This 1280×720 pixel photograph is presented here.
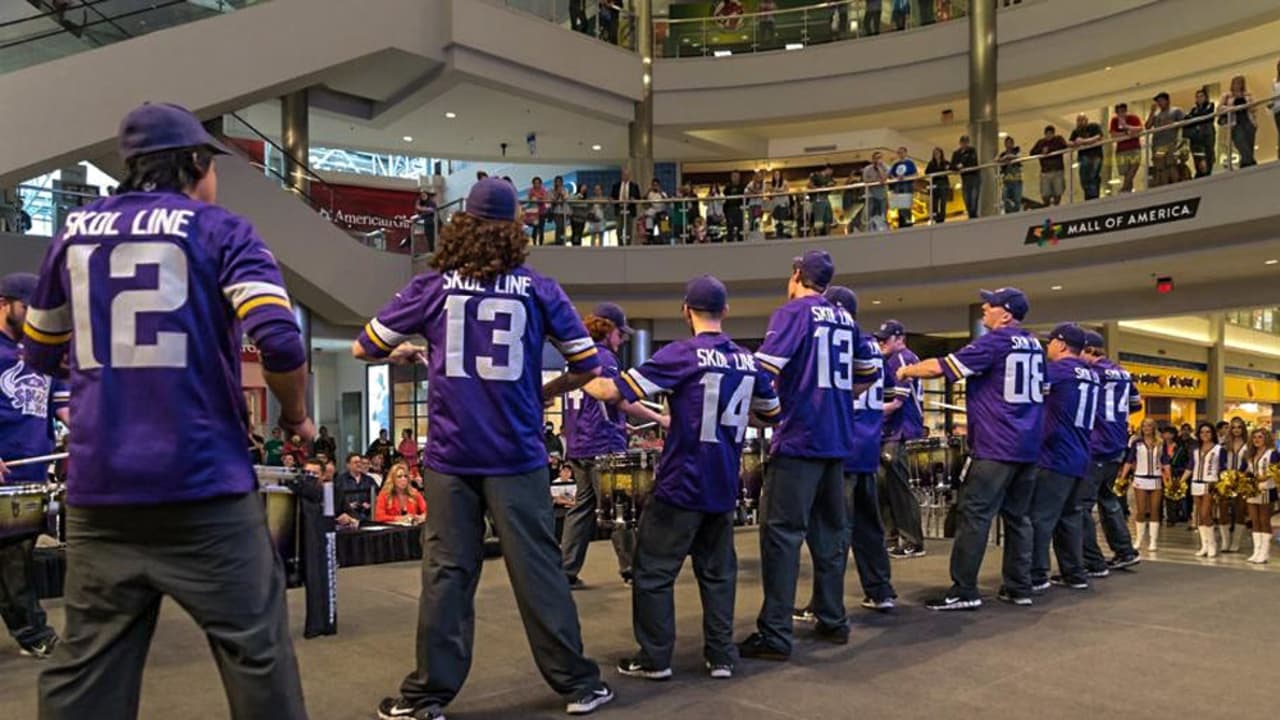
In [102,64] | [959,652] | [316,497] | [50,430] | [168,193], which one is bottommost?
[959,652]

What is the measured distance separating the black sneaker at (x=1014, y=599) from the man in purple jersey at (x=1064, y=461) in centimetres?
51

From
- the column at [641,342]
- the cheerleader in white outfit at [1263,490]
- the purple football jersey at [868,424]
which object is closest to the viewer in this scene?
the purple football jersey at [868,424]

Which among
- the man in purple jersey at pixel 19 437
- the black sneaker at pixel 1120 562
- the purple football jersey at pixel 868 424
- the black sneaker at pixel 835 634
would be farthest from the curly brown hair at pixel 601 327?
the black sneaker at pixel 1120 562

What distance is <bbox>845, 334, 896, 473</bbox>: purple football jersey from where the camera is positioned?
572cm

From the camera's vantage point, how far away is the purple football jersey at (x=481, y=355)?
3.92m

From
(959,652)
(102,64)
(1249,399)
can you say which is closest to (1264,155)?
(959,652)

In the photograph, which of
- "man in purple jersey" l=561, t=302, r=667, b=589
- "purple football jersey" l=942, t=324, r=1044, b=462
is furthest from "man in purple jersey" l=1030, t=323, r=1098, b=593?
"man in purple jersey" l=561, t=302, r=667, b=589

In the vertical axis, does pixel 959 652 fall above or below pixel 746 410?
below

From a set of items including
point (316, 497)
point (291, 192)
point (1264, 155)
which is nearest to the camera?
point (316, 497)

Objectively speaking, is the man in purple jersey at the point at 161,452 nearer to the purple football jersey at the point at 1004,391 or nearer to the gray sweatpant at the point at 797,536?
the gray sweatpant at the point at 797,536

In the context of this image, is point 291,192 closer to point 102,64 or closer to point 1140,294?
point 102,64

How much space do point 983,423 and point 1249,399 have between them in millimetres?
27343

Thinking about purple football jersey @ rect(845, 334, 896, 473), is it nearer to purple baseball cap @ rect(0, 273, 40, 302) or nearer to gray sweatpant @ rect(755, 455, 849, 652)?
gray sweatpant @ rect(755, 455, 849, 652)

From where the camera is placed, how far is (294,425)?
2.81 metres
